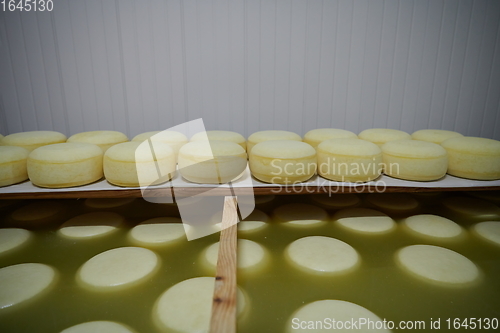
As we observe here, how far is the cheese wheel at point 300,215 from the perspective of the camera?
1.47 m

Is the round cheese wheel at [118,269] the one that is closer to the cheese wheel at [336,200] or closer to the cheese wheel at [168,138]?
the cheese wheel at [168,138]

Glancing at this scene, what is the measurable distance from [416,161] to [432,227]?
344 mm

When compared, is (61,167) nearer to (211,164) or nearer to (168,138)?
(168,138)

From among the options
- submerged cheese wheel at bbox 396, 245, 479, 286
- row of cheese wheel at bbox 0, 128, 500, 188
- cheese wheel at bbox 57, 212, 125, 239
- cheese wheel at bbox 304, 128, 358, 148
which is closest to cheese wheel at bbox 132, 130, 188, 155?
row of cheese wheel at bbox 0, 128, 500, 188

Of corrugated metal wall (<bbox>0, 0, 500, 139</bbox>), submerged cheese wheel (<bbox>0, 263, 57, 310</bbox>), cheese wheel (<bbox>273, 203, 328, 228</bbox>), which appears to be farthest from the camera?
corrugated metal wall (<bbox>0, 0, 500, 139</bbox>)

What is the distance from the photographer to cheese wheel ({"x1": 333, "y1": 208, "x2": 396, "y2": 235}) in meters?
1.40

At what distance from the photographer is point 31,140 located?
164 centimetres

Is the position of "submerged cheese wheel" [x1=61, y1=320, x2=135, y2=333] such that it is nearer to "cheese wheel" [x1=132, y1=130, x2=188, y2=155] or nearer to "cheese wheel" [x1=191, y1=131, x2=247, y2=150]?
"cheese wheel" [x1=132, y1=130, x2=188, y2=155]

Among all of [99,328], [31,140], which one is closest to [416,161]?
[99,328]

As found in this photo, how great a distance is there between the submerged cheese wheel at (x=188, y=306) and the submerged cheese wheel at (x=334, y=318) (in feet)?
0.60

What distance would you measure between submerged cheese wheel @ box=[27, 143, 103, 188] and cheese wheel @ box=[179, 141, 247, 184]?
1.47 feet

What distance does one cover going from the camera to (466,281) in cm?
105

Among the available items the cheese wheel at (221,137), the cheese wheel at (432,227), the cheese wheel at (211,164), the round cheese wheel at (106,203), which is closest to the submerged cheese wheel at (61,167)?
the round cheese wheel at (106,203)

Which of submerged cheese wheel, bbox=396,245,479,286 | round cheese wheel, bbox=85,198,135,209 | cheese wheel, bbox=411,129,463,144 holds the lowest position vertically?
submerged cheese wheel, bbox=396,245,479,286
